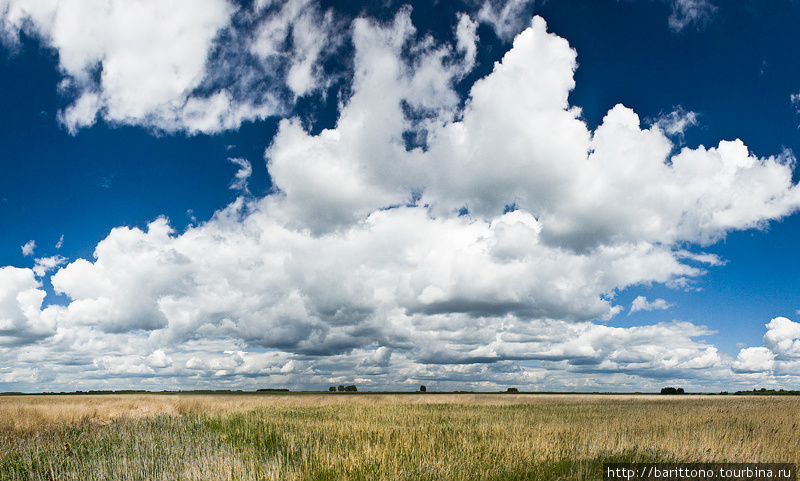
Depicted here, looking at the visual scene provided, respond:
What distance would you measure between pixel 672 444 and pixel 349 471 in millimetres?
11267

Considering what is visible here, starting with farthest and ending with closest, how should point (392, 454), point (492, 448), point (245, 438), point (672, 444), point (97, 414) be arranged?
1. point (97, 414)
2. point (245, 438)
3. point (672, 444)
4. point (492, 448)
5. point (392, 454)

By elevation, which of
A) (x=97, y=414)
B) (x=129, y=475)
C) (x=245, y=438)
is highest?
(x=129, y=475)

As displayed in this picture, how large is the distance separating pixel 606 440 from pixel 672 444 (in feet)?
6.77

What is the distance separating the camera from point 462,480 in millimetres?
10352

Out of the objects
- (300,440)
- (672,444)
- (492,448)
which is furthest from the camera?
(300,440)

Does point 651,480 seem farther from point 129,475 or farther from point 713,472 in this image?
point 129,475

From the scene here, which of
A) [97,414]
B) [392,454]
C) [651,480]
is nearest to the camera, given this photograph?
[651,480]

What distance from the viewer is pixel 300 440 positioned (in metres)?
16.0

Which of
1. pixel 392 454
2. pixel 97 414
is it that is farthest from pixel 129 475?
pixel 97 414

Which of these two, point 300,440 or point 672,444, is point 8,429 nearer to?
point 300,440

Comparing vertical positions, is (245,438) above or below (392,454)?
below

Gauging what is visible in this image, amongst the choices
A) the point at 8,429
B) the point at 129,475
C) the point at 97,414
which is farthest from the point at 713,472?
the point at 97,414

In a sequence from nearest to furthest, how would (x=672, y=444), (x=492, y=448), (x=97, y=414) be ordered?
(x=492, y=448) → (x=672, y=444) → (x=97, y=414)

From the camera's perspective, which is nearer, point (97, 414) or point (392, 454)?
point (392, 454)
